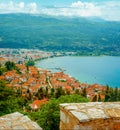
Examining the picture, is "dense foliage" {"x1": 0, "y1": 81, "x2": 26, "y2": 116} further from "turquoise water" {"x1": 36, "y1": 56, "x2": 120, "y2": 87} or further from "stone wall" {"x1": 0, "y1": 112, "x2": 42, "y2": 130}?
"turquoise water" {"x1": 36, "y1": 56, "x2": 120, "y2": 87}

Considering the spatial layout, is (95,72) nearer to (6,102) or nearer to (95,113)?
(6,102)

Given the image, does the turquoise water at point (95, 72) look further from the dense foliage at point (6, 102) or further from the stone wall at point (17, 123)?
the stone wall at point (17, 123)

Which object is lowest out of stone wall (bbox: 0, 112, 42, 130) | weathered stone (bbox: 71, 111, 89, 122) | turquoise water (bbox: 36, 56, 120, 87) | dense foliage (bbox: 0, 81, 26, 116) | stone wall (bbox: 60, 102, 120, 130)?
turquoise water (bbox: 36, 56, 120, 87)

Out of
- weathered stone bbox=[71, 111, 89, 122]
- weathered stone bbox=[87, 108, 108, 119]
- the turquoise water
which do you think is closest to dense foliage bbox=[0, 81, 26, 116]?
weathered stone bbox=[87, 108, 108, 119]

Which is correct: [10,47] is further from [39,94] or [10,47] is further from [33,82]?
[39,94]

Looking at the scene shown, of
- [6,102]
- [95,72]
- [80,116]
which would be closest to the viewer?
[80,116]

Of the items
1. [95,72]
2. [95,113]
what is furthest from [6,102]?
[95,72]

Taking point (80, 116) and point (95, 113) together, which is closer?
point (80, 116)

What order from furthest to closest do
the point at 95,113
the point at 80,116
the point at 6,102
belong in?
the point at 6,102, the point at 95,113, the point at 80,116
